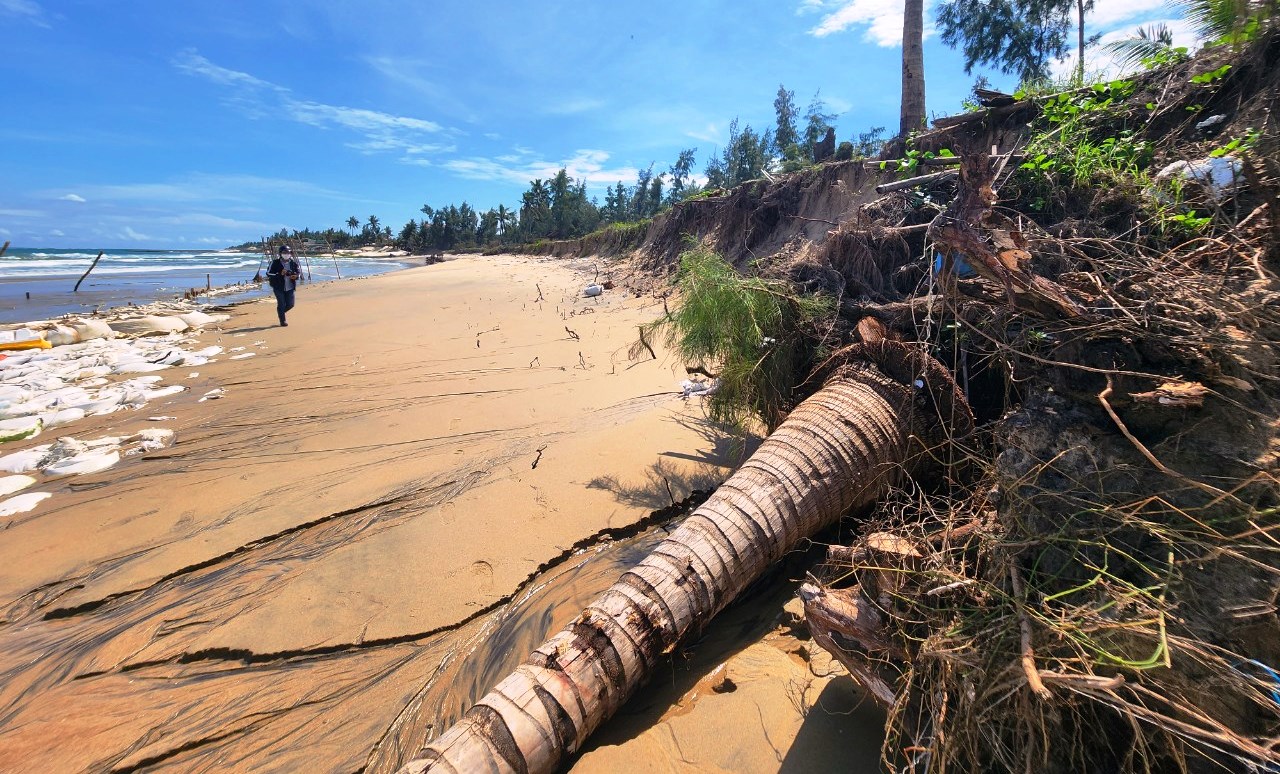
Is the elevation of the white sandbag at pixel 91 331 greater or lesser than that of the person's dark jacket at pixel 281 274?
lesser

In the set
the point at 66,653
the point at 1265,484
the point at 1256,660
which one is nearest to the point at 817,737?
the point at 1256,660

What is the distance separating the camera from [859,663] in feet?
6.03

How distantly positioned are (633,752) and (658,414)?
3.38 m

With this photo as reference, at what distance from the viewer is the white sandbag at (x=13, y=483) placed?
167 inches

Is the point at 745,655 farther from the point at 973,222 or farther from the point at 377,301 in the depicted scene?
the point at 377,301

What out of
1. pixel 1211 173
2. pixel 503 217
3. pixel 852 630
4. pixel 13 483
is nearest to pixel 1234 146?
pixel 1211 173

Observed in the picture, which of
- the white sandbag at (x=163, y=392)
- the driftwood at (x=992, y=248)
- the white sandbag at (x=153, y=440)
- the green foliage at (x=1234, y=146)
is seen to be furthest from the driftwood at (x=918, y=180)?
the white sandbag at (x=163, y=392)

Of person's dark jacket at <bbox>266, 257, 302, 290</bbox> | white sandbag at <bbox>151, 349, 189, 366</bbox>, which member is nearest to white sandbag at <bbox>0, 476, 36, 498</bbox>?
white sandbag at <bbox>151, 349, 189, 366</bbox>

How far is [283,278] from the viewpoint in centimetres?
1084

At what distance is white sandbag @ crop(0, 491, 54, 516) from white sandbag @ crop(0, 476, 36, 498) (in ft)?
0.61

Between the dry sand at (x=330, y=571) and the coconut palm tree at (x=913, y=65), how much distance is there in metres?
5.91

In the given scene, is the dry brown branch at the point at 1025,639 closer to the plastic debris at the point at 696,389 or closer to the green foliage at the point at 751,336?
the green foliage at the point at 751,336

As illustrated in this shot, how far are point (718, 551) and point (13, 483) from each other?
6131 millimetres

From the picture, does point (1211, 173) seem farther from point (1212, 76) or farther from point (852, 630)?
point (852, 630)
